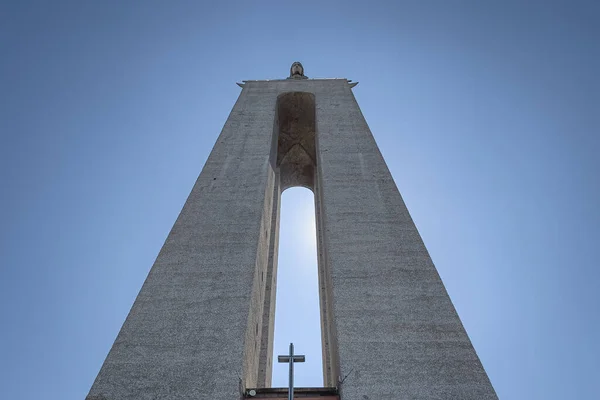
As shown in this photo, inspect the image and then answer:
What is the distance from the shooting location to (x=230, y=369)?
5434 millimetres

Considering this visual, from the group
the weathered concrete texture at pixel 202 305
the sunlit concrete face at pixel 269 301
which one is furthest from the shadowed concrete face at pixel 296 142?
the weathered concrete texture at pixel 202 305

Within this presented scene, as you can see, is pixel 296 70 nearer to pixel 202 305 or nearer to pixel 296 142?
pixel 296 142

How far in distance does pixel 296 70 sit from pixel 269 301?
36.4 feet

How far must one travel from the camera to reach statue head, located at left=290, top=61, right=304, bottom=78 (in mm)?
17847

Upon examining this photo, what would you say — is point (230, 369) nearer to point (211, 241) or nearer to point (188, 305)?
point (188, 305)

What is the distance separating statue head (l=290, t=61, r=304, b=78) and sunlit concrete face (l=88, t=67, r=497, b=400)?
317 inches

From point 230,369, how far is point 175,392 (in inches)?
26.0

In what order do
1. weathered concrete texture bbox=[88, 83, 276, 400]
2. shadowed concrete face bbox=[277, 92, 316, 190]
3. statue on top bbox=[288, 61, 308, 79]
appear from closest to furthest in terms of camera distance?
weathered concrete texture bbox=[88, 83, 276, 400] < shadowed concrete face bbox=[277, 92, 316, 190] < statue on top bbox=[288, 61, 308, 79]

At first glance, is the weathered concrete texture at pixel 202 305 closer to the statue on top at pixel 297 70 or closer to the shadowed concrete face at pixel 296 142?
the shadowed concrete face at pixel 296 142

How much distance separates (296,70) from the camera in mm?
17984

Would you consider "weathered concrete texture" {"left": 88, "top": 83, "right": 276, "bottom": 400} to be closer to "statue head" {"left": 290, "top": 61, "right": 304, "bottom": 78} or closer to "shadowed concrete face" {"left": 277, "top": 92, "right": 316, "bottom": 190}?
"shadowed concrete face" {"left": 277, "top": 92, "right": 316, "bottom": 190}

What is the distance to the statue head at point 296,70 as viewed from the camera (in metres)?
17.8

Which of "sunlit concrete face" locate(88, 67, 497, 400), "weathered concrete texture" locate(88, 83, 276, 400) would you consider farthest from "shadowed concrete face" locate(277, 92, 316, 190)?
"weathered concrete texture" locate(88, 83, 276, 400)

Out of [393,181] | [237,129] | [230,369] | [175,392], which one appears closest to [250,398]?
[230,369]
